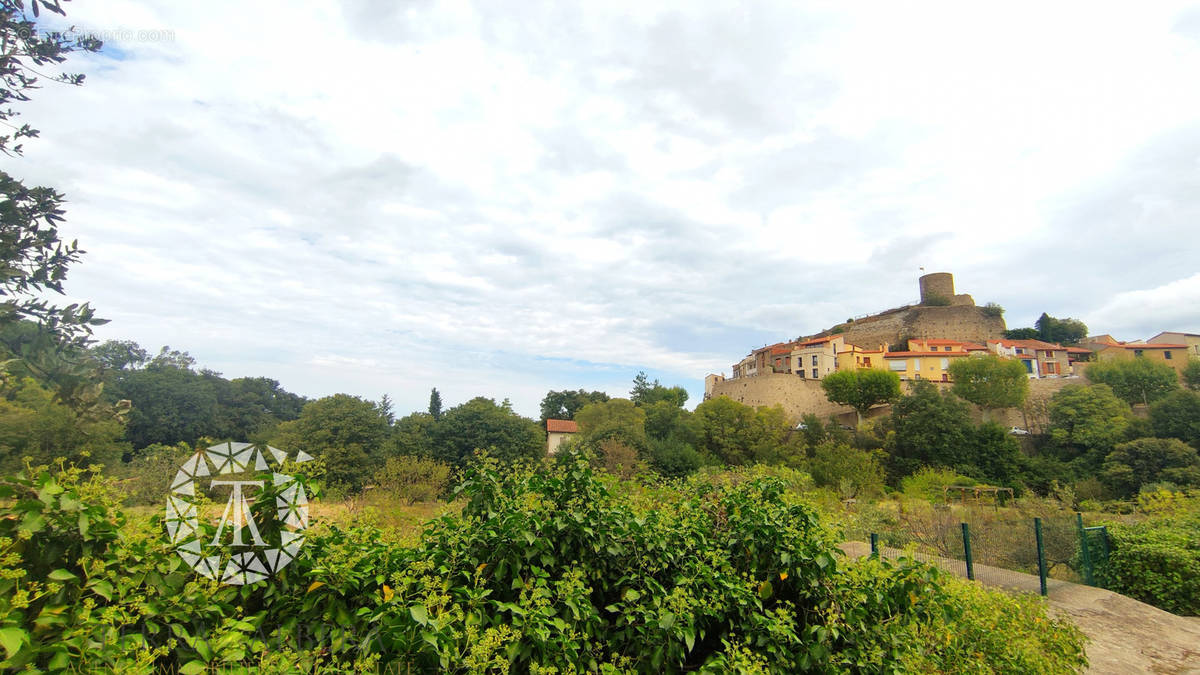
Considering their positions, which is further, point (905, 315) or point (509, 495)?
point (905, 315)

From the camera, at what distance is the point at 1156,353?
42469mm

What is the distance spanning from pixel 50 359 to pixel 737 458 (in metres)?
35.2

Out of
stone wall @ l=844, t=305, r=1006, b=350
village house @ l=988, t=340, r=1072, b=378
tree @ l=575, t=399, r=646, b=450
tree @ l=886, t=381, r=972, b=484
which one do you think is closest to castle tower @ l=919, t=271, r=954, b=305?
stone wall @ l=844, t=305, r=1006, b=350

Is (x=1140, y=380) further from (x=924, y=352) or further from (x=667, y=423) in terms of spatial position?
(x=667, y=423)

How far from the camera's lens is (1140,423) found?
96.6ft

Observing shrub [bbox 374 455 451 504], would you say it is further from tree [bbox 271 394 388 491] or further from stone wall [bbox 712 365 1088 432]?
stone wall [bbox 712 365 1088 432]

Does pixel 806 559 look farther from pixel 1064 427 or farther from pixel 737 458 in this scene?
pixel 1064 427

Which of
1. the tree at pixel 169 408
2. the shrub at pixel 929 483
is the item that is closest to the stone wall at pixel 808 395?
the shrub at pixel 929 483

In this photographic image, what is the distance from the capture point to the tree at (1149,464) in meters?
24.4

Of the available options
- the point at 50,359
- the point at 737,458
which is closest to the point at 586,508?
the point at 50,359

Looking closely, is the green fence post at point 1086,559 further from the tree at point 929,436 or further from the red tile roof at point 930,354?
the red tile roof at point 930,354

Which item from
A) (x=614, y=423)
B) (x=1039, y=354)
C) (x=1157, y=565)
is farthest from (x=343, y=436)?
(x=1039, y=354)

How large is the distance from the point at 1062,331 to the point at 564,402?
52.8m

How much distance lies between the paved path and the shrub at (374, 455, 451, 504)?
49.4 ft
